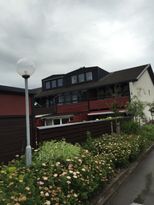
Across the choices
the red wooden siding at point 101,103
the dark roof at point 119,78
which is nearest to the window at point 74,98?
the dark roof at point 119,78

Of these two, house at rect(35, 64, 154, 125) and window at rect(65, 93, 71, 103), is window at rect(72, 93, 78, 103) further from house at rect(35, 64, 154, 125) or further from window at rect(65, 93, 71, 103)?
window at rect(65, 93, 71, 103)

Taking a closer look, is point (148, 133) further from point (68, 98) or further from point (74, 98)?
point (68, 98)

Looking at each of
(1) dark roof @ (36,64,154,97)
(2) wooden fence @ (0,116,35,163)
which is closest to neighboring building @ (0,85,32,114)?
(2) wooden fence @ (0,116,35,163)

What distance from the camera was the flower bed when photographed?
4.17m

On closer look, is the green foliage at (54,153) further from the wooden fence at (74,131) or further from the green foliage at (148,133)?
the green foliage at (148,133)

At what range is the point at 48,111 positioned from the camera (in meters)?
31.2

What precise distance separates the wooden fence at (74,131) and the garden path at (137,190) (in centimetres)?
253

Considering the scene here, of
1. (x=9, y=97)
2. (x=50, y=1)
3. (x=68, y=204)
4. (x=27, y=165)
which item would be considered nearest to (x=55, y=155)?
(x=27, y=165)

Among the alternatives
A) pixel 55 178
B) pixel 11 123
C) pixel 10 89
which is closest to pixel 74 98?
pixel 10 89

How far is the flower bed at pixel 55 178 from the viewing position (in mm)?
4172

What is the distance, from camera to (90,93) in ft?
98.2

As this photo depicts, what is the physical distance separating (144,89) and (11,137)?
23.5 metres

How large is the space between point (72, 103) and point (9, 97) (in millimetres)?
22353

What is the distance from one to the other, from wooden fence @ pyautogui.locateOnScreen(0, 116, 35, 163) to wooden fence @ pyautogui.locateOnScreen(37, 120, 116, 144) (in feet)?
1.44
